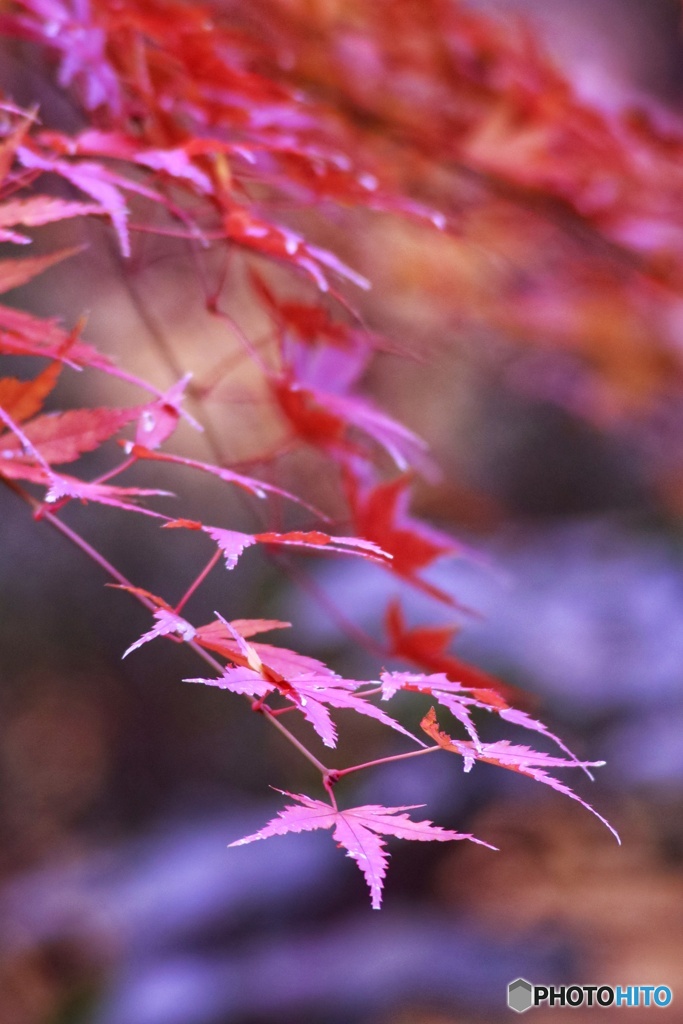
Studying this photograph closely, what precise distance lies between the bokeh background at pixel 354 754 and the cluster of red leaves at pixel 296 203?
311 millimetres

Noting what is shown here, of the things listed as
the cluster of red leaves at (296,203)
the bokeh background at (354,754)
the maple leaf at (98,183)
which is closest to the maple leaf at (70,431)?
the cluster of red leaves at (296,203)

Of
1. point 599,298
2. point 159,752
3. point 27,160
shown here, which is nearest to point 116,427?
point 27,160

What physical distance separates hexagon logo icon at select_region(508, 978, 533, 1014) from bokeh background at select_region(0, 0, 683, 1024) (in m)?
0.11

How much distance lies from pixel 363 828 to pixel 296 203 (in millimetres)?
565

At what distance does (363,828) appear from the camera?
46 centimetres

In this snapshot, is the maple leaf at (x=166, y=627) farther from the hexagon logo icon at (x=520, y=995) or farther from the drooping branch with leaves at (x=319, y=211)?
the hexagon logo icon at (x=520, y=995)

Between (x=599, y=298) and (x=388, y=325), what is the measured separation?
876mm

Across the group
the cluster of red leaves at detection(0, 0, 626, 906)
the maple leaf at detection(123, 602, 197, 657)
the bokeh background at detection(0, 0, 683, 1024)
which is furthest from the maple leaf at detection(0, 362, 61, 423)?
the bokeh background at detection(0, 0, 683, 1024)

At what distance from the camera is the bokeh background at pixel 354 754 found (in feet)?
6.43

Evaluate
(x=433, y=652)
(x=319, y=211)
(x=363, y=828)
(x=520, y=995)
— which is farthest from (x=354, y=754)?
(x=363, y=828)

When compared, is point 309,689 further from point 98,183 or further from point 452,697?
point 98,183

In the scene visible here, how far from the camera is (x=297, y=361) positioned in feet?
2.55

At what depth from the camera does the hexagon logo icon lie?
179 cm

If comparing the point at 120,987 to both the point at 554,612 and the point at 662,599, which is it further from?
the point at 662,599
